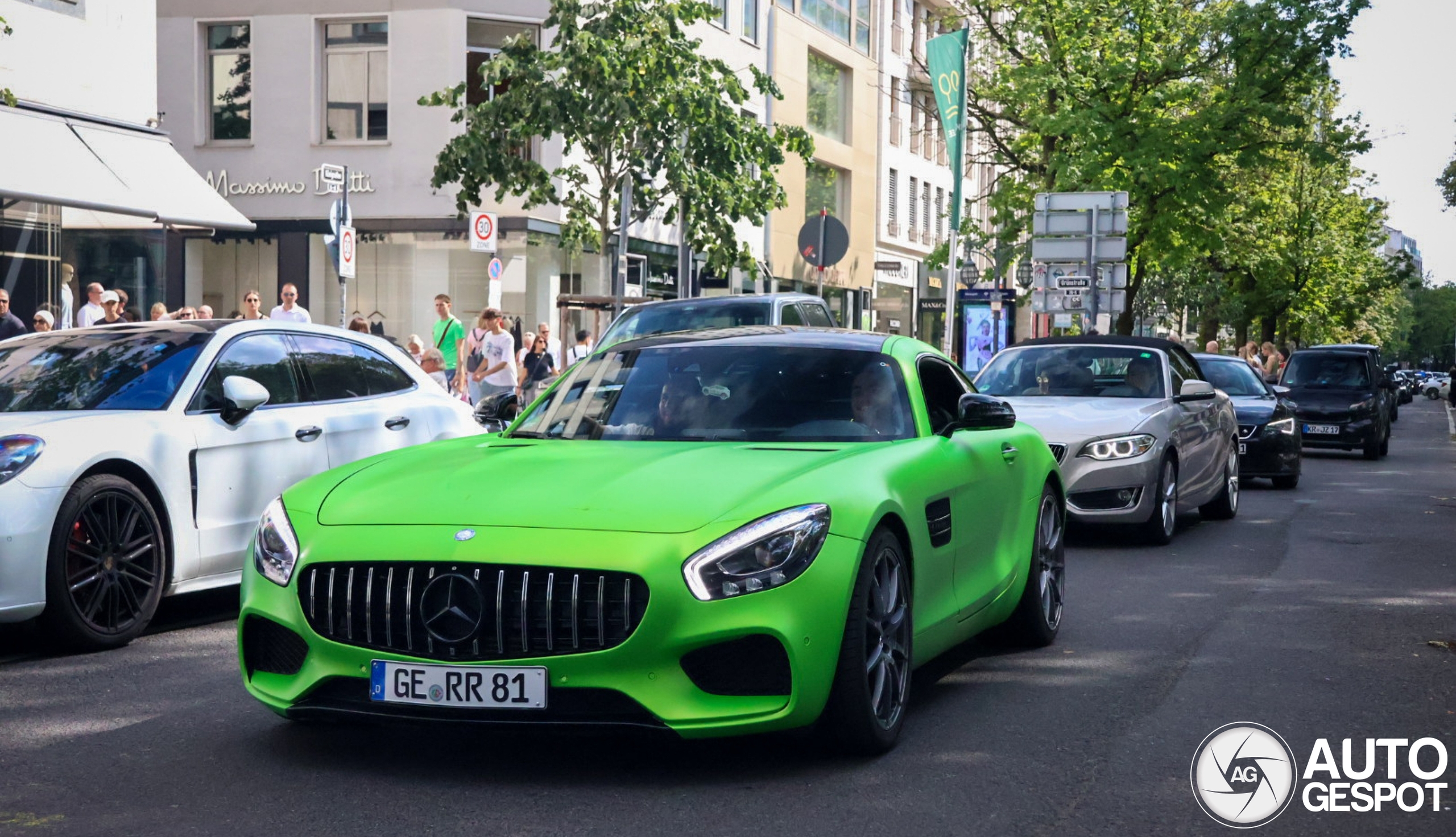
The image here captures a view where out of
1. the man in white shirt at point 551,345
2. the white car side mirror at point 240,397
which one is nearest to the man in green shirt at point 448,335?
the man in white shirt at point 551,345

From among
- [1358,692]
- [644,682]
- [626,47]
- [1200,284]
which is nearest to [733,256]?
[626,47]

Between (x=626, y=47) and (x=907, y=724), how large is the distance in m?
16.8

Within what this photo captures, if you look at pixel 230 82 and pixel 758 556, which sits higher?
pixel 230 82

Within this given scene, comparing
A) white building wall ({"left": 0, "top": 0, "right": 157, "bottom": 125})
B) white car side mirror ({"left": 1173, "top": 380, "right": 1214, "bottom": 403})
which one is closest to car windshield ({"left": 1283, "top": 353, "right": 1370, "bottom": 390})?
white car side mirror ({"left": 1173, "top": 380, "right": 1214, "bottom": 403})

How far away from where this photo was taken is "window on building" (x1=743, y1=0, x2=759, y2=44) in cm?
4297

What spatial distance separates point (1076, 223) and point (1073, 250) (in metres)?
0.43

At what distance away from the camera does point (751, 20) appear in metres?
43.3

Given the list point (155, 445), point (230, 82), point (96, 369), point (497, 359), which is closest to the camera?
point (155, 445)

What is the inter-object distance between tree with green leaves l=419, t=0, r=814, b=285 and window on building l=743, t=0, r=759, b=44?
66.2ft

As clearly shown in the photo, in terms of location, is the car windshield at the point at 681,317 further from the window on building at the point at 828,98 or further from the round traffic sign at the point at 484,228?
the window on building at the point at 828,98

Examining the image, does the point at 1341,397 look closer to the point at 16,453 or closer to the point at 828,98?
the point at 16,453

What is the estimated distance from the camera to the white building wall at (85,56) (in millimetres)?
19219

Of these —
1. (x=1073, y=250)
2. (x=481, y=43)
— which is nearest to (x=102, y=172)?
(x=481, y=43)

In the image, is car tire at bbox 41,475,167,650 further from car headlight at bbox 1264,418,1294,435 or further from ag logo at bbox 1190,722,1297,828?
car headlight at bbox 1264,418,1294,435
